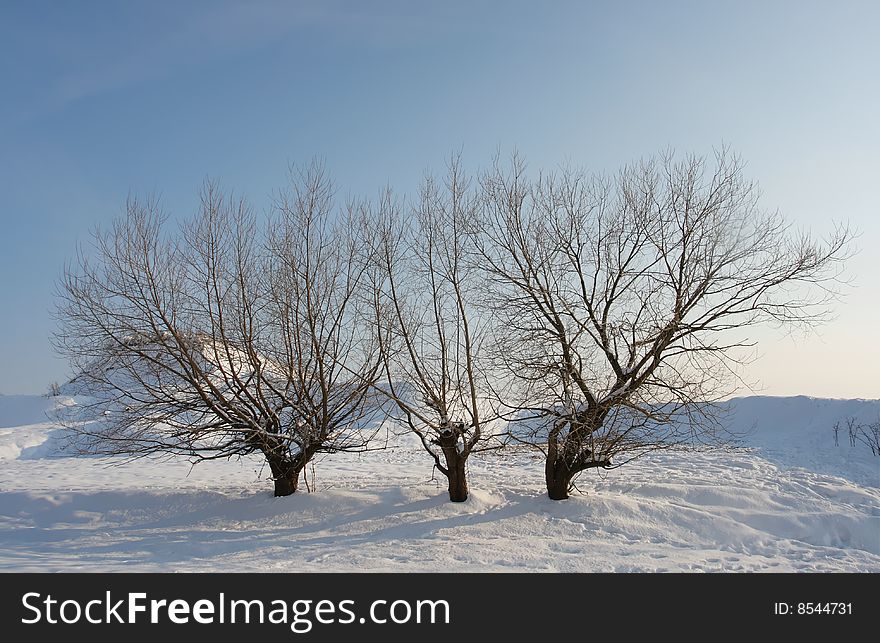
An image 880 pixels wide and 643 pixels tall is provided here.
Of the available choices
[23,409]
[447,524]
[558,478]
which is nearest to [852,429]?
[558,478]

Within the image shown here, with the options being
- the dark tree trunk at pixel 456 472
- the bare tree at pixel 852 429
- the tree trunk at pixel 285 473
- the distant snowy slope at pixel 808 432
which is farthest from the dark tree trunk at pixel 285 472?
the bare tree at pixel 852 429

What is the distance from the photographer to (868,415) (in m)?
21.6

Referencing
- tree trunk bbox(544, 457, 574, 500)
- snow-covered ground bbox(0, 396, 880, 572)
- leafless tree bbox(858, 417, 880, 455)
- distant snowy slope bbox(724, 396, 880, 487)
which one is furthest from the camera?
leafless tree bbox(858, 417, 880, 455)

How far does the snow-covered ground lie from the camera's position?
7.55 m

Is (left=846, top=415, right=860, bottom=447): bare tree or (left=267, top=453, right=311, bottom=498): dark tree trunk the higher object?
(left=267, top=453, right=311, bottom=498): dark tree trunk

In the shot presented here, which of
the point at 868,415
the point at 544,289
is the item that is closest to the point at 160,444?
the point at 544,289

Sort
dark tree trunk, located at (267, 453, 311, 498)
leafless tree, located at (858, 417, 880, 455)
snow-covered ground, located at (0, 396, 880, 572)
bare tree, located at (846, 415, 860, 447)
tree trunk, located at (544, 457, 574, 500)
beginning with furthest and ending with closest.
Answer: bare tree, located at (846, 415, 860, 447)
leafless tree, located at (858, 417, 880, 455)
dark tree trunk, located at (267, 453, 311, 498)
tree trunk, located at (544, 457, 574, 500)
snow-covered ground, located at (0, 396, 880, 572)

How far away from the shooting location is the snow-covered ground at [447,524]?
24.8 ft

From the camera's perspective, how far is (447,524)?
9.51 meters

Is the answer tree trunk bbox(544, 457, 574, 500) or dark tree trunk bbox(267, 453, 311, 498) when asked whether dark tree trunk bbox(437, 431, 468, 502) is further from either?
dark tree trunk bbox(267, 453, 311, 498)

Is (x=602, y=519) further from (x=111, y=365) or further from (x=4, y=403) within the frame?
(x=4, y=403)

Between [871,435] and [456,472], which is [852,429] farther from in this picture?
[456,472]

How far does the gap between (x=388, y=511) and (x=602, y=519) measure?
12.0 feet

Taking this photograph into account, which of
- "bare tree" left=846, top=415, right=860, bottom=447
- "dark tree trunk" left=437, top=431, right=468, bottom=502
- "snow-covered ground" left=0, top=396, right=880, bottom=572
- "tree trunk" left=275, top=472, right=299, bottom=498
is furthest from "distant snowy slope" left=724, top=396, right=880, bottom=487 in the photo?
"tree trunk" left=275, top=472, right=299, bottom=498
